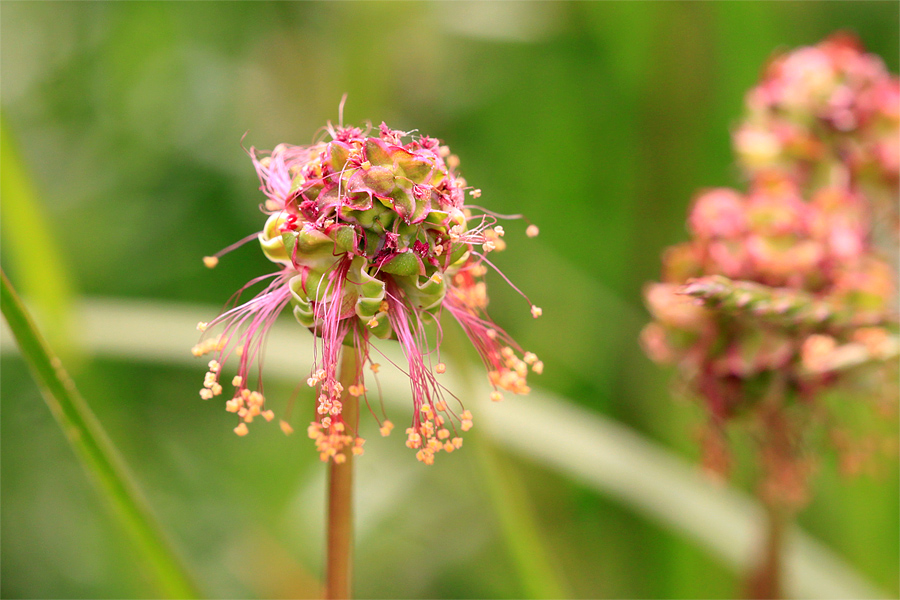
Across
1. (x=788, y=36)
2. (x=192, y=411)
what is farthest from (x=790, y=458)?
(x=788, y=36)

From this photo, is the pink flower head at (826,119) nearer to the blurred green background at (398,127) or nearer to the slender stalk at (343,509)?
the blurred green background at (398,127)

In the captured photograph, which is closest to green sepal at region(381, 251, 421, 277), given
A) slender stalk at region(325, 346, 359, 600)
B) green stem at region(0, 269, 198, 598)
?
slender stalk at region(325, 346, 359, 600)

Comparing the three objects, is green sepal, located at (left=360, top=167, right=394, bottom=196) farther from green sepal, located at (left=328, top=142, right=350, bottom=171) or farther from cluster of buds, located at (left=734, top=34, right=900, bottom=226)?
cluster of buds, located at (left=734, top=34, right=900, bottom=226)

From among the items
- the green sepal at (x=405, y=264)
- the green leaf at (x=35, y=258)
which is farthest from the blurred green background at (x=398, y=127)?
the green sepal at (x=405, y=264)

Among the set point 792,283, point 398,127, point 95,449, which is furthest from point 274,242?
point 398,127

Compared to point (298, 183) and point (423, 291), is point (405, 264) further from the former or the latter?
point (298, 183)
